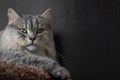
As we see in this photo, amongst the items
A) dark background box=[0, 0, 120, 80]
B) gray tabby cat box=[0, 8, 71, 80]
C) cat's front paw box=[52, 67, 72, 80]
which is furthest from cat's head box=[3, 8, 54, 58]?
cat's front paw box=[52, 67, 72, 80]

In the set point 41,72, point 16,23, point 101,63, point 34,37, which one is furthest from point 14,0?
point 41,72

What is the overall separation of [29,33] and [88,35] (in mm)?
376

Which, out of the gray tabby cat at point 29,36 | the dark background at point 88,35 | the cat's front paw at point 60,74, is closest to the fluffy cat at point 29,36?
the gray tabby cat at point 29,36

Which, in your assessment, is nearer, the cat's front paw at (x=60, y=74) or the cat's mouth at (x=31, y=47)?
the cat's front paw at (x=60, y=74)

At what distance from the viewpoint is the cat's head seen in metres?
1.55

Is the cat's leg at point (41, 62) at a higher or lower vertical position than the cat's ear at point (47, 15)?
lower

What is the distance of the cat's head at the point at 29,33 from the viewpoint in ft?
5.08

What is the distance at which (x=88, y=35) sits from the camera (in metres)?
1.78

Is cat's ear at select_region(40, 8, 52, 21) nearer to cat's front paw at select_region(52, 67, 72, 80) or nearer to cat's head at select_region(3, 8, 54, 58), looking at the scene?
cat's head at select_region(3, 8, 54, 58)

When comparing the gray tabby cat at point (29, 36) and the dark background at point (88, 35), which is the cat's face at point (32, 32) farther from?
the dark background at point (88, 35)

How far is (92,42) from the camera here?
1.77m

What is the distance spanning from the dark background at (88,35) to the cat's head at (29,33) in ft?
0.60

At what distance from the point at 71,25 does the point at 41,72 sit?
2.62ft

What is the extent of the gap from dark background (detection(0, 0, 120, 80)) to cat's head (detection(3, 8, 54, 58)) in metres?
0.18
